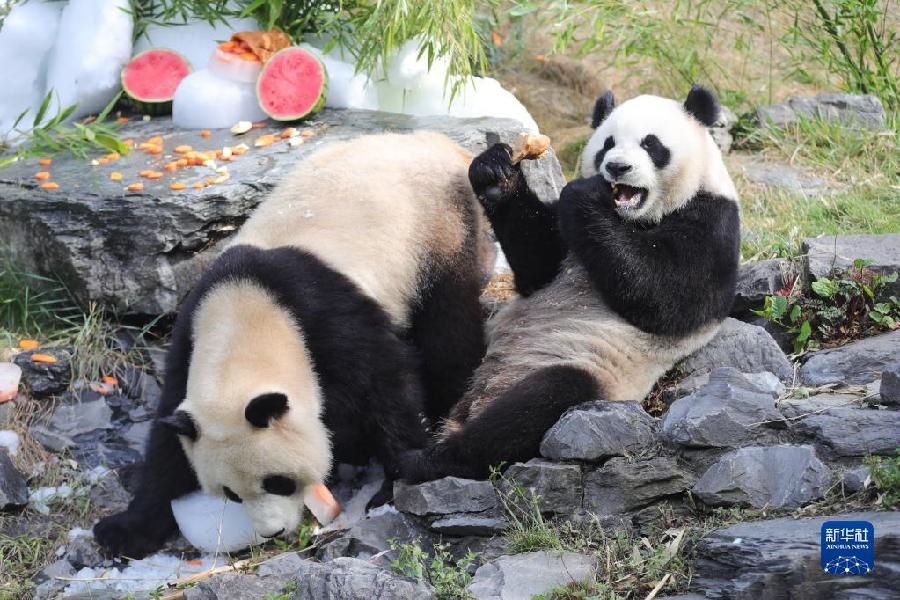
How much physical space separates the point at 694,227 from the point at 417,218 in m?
1.38

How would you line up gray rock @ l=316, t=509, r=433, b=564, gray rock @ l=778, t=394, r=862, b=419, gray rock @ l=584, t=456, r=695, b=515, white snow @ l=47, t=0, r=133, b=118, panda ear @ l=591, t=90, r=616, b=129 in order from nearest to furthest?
gray rock @ l=584, t=456, r=695, b=515 → gray rock @ l=778, t=394, r=862, b=419 → gray rock @ l=316, t=509, r=433, b=564 → panda ear @ l=591, t=90, r=616, b=129 → white snow @ l=47, t=0, r=133, b=118

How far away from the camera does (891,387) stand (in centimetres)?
412

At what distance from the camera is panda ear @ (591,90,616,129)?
543cm

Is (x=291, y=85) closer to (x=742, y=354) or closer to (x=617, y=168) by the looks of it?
(x=617, y=168)

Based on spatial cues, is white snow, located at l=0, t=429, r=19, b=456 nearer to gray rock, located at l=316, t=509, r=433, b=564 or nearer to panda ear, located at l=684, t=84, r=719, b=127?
gray rock, located at l=316, t=509, r=433, b=564

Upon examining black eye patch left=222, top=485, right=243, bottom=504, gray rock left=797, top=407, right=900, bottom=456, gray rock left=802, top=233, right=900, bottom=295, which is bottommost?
black eye patch left=222, top=485, right=243, bottom=504

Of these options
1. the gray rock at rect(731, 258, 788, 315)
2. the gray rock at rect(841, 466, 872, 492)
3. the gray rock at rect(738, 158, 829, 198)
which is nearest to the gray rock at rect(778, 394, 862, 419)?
the gray rock at rect(841, 466, 872, 492)

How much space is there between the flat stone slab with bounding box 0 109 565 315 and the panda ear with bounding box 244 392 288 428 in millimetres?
1829

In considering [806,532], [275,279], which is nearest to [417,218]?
[275,279]

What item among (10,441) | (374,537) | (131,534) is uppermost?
(374,537)

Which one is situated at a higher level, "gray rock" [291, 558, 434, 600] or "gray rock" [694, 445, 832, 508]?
"gray rock" [694, 445, 832, 508]

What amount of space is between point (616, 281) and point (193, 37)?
12.8 feet

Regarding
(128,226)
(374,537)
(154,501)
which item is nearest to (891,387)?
(374,537)

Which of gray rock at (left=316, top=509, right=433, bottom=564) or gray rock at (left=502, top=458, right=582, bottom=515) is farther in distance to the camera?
gray rock at (left=316, top=509, right=433, bottom=564)
